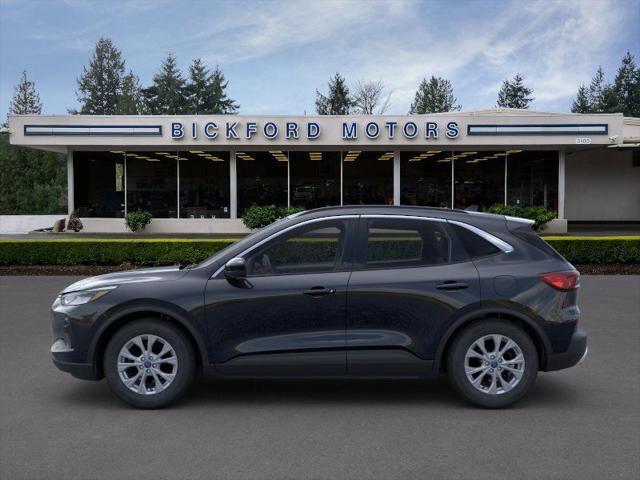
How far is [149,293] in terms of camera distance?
17.9 ft

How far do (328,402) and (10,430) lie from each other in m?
2.52

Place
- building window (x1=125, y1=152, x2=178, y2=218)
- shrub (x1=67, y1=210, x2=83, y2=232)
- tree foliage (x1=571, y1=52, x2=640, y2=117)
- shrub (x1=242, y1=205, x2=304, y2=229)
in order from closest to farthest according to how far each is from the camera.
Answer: shrub (x1=242, y1=205, x2=304, y2=229) < shrub (x1=67, y1=210, x2=83, y2=232) < building window (x1=125, y1=152, x2=178, y2=218) < tree foliage (x1=571, y1=52, x2=640, y2=117)

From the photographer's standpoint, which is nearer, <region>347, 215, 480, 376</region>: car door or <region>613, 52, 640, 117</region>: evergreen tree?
<region>347, 215, 480, 376</region>: car door

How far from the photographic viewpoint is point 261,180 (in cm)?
2753

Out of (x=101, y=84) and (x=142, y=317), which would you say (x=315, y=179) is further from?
(x=101, y=84)

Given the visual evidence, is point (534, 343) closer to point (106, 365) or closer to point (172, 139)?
point (106, 365)

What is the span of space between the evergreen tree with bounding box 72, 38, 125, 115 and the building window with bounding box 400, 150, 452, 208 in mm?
59917

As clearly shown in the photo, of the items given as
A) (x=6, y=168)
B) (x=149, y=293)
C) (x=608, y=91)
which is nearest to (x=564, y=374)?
(x=149, y=293)

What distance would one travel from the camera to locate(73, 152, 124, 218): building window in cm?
2753

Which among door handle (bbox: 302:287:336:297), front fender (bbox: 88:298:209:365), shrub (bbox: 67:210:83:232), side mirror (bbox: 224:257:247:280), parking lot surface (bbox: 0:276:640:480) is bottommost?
parking lot surface (bbox: 0:276:640:480)

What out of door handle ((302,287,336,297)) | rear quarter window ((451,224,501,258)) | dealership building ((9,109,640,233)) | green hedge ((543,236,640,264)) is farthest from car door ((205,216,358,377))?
dealership building ((9,109,640,233))

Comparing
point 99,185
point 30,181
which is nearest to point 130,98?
point 30,181

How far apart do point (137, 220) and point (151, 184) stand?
1931mm

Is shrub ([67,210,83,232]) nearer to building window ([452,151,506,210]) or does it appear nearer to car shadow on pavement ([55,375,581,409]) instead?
building window ([452,151,506,210])
